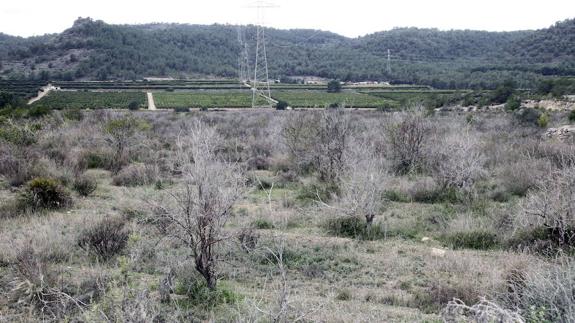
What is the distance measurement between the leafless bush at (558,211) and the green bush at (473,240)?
2.14ft

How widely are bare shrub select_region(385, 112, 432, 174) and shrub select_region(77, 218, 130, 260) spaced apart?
10100 millimetres

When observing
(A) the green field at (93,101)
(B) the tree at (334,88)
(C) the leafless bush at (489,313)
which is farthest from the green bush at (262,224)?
(B) the tree at (334,88)

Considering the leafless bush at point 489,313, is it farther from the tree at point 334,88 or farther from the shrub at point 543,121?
the tree at point 334,88

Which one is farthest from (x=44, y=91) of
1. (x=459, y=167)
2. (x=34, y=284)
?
(x=34, y=284)

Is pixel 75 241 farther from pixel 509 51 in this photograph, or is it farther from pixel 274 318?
pixel 509 51

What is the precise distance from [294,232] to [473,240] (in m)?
3.56

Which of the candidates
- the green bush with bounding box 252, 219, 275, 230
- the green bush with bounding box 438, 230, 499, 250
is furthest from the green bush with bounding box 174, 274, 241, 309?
the green bush with bounding box 438, 230, 499, 250

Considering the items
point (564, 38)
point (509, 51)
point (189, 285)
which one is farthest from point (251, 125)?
point (509, 51)

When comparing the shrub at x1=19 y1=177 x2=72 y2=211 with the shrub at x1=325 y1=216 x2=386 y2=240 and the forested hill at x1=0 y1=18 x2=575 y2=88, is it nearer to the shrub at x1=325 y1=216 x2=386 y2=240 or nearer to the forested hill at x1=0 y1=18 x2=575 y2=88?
the shrub at x1=325 y1=216 x2=386 y2=240

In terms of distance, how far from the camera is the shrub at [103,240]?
7759 mm

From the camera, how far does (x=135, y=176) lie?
14.0 m

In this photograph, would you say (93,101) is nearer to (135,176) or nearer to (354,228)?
(135,176)

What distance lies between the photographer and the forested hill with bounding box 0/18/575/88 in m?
71.8

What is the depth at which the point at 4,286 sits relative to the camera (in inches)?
255
